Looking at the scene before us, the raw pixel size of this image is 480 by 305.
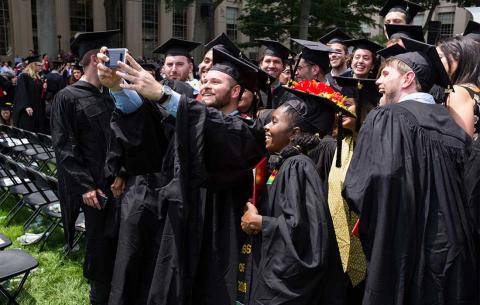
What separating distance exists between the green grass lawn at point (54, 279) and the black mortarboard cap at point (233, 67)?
2.40 metres

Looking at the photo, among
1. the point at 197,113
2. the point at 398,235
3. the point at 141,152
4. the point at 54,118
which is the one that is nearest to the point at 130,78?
the point at 197,113

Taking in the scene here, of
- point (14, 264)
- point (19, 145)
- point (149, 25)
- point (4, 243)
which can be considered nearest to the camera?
point (14, 264)

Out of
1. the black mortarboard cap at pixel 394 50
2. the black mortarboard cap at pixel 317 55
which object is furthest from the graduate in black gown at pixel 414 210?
the black mortarboard cap at pixel 317 55

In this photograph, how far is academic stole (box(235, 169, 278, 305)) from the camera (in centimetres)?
235

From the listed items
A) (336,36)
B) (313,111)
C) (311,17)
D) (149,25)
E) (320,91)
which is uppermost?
(311,17)

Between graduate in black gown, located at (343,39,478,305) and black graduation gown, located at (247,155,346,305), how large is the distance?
0.19 m

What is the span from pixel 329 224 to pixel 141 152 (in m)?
1.03

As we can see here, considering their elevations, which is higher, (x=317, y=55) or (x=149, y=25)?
(x=149, y=25)

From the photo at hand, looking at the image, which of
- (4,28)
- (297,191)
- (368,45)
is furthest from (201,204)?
(4,28)

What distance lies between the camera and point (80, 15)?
29734 millimetres

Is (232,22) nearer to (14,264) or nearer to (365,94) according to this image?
(365,94)

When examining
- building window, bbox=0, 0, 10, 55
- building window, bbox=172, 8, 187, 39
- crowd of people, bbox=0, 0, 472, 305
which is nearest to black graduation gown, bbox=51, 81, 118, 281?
crowd of people, bbox=0, 0, 472, 305

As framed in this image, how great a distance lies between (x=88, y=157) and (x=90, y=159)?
2 cm

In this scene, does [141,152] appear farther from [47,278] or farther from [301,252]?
[47,278]
